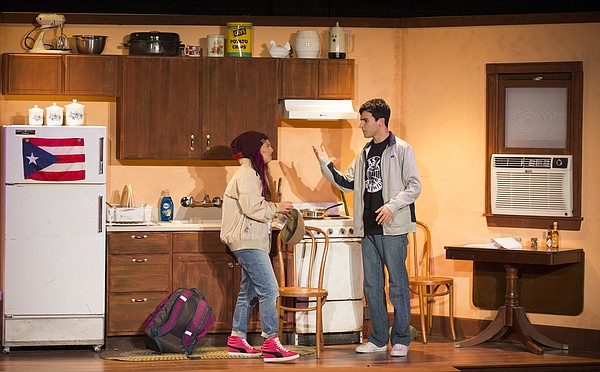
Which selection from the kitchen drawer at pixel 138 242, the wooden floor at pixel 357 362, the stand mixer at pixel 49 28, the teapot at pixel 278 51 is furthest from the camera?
the teapot at pixel 278 51

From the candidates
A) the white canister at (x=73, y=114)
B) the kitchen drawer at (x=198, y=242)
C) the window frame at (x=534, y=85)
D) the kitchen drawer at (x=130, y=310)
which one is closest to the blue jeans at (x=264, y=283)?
the kitchen drawer at (x=198, y=242)

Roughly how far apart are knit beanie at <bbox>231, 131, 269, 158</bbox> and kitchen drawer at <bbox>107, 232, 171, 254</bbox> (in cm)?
85

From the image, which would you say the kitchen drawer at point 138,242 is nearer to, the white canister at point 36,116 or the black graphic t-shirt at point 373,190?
the white canister at point 36,116

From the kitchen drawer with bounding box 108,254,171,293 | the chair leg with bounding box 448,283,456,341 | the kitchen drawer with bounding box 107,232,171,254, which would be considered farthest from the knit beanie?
the chair leg with bounding box 448,283,456,341

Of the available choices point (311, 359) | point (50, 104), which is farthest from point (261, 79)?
point (311, 359)

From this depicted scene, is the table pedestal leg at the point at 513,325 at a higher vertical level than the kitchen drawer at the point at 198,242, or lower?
lower

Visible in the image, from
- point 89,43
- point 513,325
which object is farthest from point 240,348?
point 89,43

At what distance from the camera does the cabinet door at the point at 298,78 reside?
7.19 metres

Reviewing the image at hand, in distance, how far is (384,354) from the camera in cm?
654

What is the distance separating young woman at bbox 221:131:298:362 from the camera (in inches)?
246

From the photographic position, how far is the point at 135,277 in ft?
21.9

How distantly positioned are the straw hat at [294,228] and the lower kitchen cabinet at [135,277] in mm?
837

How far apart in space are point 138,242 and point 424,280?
79.5 inches

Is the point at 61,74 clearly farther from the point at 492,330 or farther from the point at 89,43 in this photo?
the point at 492,330
